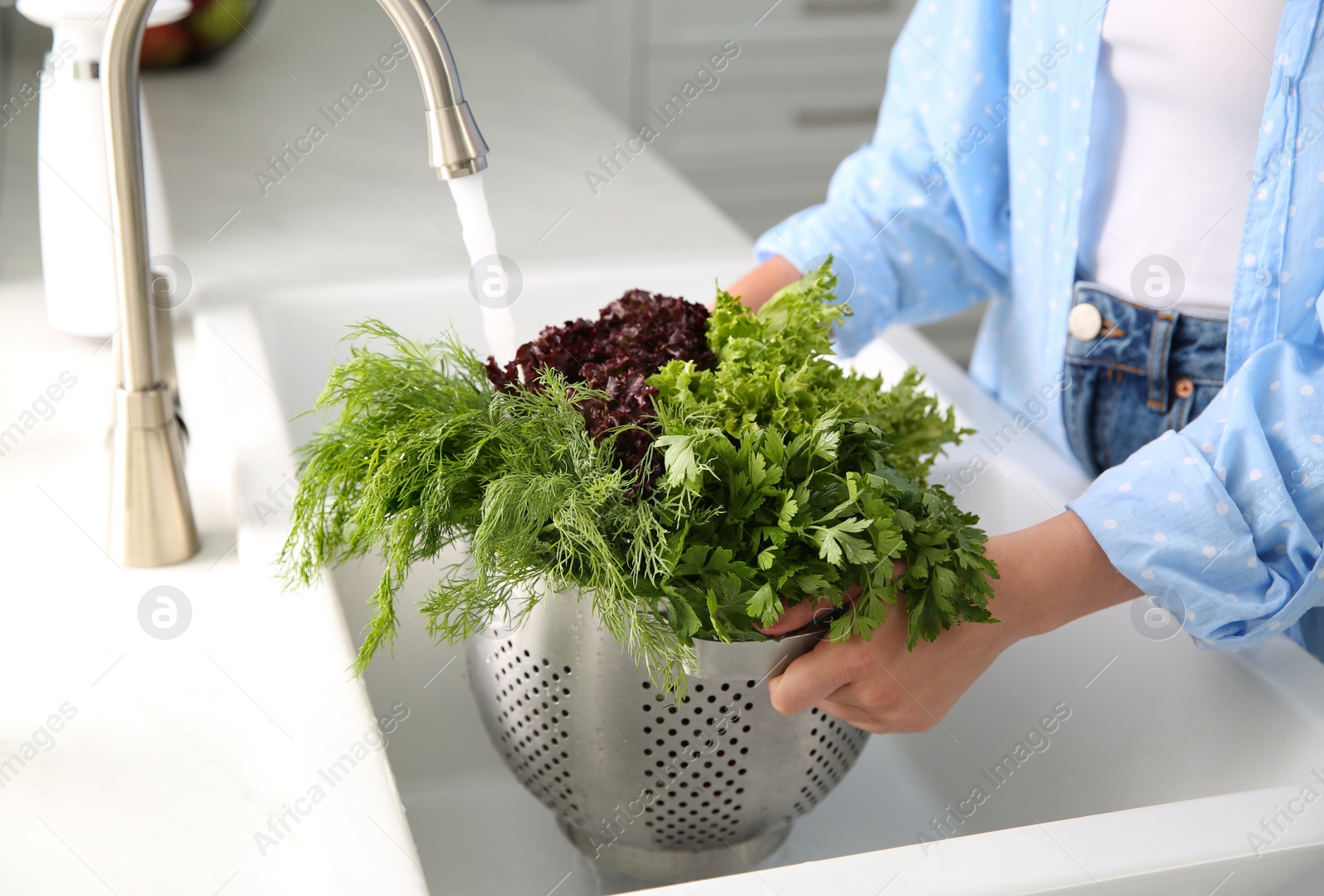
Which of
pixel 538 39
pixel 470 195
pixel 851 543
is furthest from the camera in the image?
pixel 538 39

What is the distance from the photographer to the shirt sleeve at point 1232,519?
0.55 metres

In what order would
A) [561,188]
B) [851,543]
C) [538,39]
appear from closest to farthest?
1. [851,543]
2. [561,188]
3. [538,39]

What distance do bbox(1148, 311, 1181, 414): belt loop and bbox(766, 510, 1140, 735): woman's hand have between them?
22 centimetres

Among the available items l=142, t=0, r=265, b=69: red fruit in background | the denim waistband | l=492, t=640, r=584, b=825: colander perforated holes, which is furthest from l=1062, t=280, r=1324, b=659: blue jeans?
l=142, t=0, r=265, b=69: red fruit in background

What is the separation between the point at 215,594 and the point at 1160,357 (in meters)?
0.58

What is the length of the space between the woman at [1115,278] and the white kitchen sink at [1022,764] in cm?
6

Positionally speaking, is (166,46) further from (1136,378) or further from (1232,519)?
(1232,519)

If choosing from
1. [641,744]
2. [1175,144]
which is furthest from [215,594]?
[1175,144]

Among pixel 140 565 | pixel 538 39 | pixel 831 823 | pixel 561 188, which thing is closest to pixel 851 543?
pixel 831 823

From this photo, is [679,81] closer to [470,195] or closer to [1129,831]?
[470,195]

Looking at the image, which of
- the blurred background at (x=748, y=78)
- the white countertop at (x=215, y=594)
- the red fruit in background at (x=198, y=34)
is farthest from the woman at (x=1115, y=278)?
the blurred background at (x=748, y=78)

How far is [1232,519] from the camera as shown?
55cm

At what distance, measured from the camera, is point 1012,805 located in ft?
2.15

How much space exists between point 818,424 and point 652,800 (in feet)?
0.61
